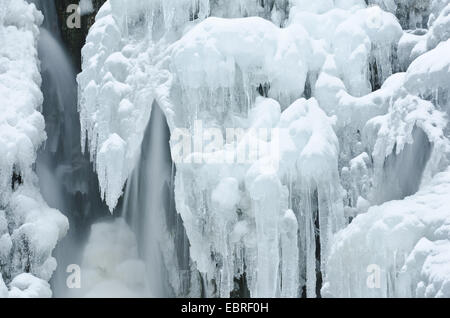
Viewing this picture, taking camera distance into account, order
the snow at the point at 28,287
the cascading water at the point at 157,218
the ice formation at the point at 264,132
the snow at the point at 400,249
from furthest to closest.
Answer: the cascading water at the point at 157,218 < the snow at the point at 28,287 < the ice formation at the point at 264,132 < the snow at the point at 400,249

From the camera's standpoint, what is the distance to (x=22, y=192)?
9031mm

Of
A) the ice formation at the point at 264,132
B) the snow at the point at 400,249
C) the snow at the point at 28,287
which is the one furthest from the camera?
the snow at the point at 28,287

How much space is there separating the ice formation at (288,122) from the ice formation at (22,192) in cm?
73

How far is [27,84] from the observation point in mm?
9414

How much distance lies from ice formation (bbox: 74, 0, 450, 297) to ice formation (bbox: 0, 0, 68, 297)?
0.73m

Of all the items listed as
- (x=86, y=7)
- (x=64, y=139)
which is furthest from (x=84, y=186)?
(x=86, y=7)

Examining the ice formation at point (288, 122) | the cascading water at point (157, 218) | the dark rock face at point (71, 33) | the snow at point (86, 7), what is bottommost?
the cascading water at point (157, 218)

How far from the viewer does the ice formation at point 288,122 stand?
24.5 feet

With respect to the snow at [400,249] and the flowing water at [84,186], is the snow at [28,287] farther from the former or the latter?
the snow at [400,249]

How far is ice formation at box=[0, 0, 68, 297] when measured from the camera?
8664mm

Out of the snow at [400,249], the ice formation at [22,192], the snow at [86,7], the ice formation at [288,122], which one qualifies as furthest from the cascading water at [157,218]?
the snow at [400,249]

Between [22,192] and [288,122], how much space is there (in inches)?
133

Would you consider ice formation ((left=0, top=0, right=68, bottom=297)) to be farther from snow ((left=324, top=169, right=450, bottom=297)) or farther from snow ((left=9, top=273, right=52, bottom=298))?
snow ((left=324, top=169, right=450, bottom=297))

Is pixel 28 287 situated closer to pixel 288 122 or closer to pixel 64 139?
pixel 64 139
